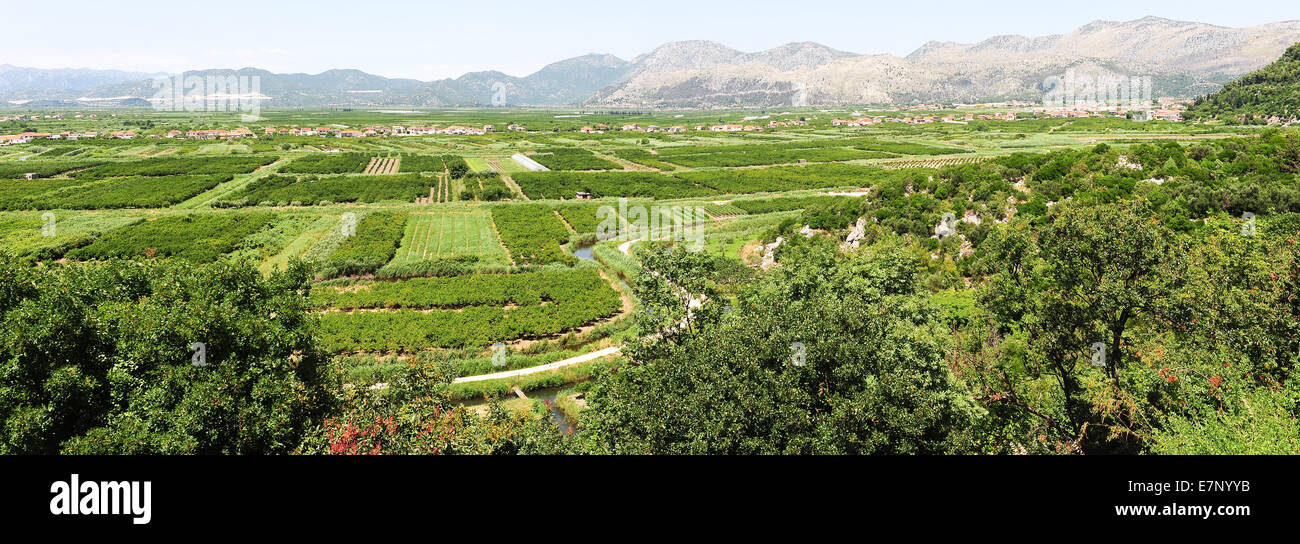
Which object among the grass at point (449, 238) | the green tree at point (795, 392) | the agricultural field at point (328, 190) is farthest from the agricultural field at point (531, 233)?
the green tree at point (795, 392)

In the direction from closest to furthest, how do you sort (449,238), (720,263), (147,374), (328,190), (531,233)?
(147,374)
(720,263)
(449,238)
(531,233)
(328,190)

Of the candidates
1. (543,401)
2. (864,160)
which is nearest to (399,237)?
(543,401)

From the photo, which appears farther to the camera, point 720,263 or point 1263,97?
point 1263,97

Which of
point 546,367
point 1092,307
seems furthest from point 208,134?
point 1092,307

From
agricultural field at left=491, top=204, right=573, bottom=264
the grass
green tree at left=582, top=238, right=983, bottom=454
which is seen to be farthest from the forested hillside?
green tree at left=582, top=238, right=983, bottom=454

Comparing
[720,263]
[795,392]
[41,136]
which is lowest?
[795,392]

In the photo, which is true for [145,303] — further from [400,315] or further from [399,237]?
[399,237]

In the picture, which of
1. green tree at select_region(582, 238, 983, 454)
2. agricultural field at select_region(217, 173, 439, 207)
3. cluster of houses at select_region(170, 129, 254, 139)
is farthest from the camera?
cluster of houses at select_region(170, 129, 254, 139)

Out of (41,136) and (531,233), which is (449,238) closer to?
(531,233)

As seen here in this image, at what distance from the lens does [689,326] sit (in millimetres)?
21500

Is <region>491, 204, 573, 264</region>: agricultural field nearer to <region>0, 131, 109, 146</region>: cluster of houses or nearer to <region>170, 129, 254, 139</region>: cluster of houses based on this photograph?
<region>170, 129, 254, 139</region>: cluster of houses

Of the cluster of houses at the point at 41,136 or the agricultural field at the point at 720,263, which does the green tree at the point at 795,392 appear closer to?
the agricultural field at the point at 720,263

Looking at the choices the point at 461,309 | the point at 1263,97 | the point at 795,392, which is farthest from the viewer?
the point at 1263,97

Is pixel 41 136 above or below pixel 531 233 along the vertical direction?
above
